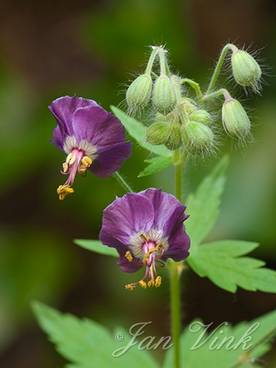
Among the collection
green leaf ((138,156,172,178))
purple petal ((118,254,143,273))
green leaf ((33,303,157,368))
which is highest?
green leaf ((138,156,172,178))

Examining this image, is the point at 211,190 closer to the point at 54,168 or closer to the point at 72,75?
the point at 54,168

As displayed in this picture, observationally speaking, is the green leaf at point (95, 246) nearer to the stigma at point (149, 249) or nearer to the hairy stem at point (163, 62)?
the stigma at point (149, 249)

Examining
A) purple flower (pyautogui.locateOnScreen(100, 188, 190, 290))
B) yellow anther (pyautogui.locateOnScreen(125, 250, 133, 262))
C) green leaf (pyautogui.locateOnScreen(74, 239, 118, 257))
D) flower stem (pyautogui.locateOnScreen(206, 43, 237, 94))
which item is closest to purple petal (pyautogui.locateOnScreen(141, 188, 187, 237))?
purple flower (pyautogui.locateOnScreen(100, 188, 190, 290))

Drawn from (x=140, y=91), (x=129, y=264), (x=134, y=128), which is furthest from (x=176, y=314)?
(x=140, y=91)

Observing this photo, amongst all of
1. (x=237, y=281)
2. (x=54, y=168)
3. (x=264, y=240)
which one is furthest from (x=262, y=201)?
(x=237, y=281)

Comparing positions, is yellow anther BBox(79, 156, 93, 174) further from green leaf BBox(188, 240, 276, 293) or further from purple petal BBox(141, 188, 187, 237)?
green leaf BBox(188, 240, 276, 293)

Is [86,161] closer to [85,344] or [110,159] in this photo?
[110,159]

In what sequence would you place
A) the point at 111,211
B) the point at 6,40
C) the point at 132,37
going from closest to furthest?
the point at 111,211
the point at 132,37
the point at 6,40
